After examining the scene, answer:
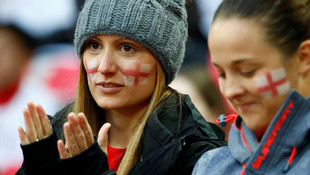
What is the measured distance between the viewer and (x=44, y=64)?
4059 millimetres

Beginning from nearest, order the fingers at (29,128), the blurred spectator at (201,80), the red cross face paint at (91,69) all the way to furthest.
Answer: the fingers at (29,128)
the red cross face paint at (91,69)
the blurred spectator at (201,80)

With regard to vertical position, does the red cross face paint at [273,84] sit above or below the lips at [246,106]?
above

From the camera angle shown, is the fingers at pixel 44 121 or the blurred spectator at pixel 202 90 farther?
the blurred spectator at pixel 202 90

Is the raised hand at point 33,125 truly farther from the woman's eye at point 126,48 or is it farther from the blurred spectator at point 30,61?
the blurred spectator at point 30,61

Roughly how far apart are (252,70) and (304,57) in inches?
7.0

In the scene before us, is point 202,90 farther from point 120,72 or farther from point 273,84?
point 273,84

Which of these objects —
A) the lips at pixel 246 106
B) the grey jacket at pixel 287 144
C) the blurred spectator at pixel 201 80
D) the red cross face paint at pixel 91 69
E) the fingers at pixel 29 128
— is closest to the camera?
the grey jacket at pixel 287 144

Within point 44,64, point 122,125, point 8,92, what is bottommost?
point 122,125

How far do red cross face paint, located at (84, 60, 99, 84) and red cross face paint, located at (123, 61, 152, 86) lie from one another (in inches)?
6.7

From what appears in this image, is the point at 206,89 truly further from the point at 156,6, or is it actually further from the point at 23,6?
the point at 23,6

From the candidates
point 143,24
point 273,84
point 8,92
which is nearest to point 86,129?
point 143,24

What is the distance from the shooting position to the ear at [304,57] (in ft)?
5.12

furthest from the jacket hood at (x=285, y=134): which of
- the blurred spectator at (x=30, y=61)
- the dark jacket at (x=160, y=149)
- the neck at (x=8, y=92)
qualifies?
the neck at (x=8, y=92)

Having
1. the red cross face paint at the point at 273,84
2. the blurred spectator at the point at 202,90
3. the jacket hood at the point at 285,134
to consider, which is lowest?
the blurred spectator at the point at 202,90
